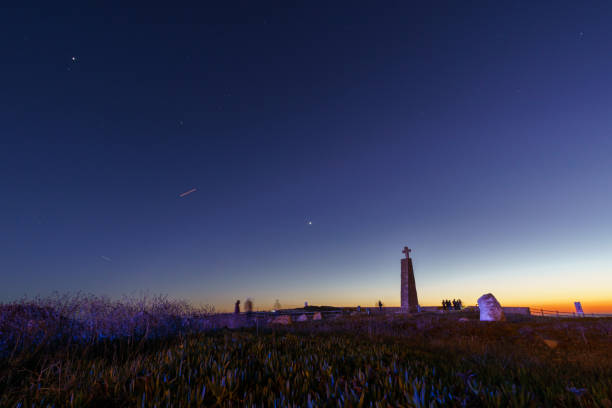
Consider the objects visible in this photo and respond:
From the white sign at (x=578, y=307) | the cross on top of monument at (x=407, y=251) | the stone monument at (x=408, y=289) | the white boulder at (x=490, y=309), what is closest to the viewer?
the white boulder at (x=490, y=309)

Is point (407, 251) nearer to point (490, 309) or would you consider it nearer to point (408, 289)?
point (408, 289)

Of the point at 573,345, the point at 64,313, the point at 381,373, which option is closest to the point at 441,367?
the point at 381,373

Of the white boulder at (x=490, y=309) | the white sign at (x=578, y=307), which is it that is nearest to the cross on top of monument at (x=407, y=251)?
the white boulder at (x=490, y=309)

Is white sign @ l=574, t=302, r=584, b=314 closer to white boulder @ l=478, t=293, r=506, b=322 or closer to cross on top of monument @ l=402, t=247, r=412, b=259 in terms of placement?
white boulder @ l=478, t=293, r=506, b=322

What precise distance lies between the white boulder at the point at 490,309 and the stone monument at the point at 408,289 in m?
7.25

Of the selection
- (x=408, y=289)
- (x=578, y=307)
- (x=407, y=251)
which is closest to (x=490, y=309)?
(x=408, y=289)

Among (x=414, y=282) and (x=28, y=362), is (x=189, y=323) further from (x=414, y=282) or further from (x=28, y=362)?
(x=414, y=282)

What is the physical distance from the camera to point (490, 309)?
1758 centimetres

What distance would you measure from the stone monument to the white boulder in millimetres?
7249

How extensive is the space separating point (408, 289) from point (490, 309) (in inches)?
317

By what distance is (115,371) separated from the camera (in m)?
3.74

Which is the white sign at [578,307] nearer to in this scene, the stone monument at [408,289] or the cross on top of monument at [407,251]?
the stone monument at [408,289]

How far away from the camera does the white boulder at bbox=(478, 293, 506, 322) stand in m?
17.3

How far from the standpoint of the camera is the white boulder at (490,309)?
1727cm
